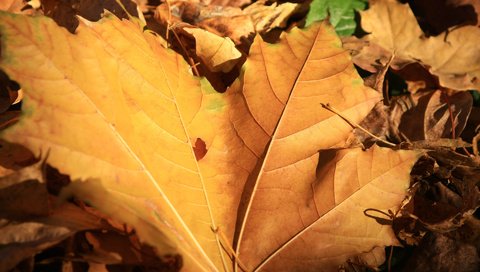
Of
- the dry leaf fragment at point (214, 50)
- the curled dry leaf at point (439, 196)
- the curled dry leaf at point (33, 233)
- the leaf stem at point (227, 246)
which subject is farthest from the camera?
the dry leaf fragment at point (214, 50)

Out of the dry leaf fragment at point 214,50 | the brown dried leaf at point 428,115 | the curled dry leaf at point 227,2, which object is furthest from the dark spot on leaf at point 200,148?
the curled dry leaf at point 227,2

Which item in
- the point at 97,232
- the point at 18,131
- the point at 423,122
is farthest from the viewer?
the point at 423,122

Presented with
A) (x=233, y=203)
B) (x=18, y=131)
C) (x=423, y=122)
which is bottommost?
(x=423, y=122)

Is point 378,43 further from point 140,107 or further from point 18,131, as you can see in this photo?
point 18,131

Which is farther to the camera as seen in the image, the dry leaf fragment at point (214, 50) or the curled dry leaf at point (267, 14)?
the curled dry leaf at point (267, 14)

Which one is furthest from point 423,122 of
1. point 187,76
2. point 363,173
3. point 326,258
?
point 187,76

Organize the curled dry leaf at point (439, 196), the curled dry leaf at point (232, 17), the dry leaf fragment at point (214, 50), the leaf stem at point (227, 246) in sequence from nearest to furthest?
the leaf stem at point (227, 246), the curled dry leaf at point (439, 196), the dry leaf fragment at point (214, 50), the curled dry leaf at point (232, 17)

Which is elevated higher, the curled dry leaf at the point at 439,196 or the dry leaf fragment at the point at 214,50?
the dry leaf fragment at the point at 214,50

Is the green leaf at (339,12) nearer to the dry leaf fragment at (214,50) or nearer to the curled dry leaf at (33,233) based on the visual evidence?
the dry leaf fragment at (214,50)
